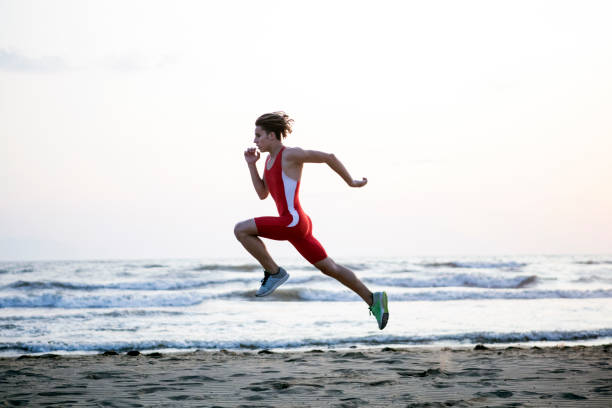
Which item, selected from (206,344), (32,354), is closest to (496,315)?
(206,344)

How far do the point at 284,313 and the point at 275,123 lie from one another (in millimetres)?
10590

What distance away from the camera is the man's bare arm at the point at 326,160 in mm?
5551

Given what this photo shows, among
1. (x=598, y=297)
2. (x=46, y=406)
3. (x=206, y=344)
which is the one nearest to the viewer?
(x=46, y=406)

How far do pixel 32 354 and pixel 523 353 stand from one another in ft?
23.2

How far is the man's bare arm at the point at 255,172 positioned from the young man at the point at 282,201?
0.32 ft

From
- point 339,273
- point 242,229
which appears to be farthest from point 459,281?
point 242,229

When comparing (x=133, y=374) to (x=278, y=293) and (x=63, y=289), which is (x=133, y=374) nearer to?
(x=278, y=293)

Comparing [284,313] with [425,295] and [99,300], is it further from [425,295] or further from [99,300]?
[99,300]

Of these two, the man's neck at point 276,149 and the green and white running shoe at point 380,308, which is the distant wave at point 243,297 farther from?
the man's neck at point 276,149

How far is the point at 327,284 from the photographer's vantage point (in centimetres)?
2419

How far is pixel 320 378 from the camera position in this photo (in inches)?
296

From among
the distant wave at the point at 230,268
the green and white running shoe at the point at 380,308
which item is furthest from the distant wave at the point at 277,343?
the distant wave at the point at 230,268

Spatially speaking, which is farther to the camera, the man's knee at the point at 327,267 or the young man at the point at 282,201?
the man's knee at the point at 327,267

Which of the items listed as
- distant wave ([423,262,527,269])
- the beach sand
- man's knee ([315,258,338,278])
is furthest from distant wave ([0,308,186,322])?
distant wave ([423,262,527,269])
